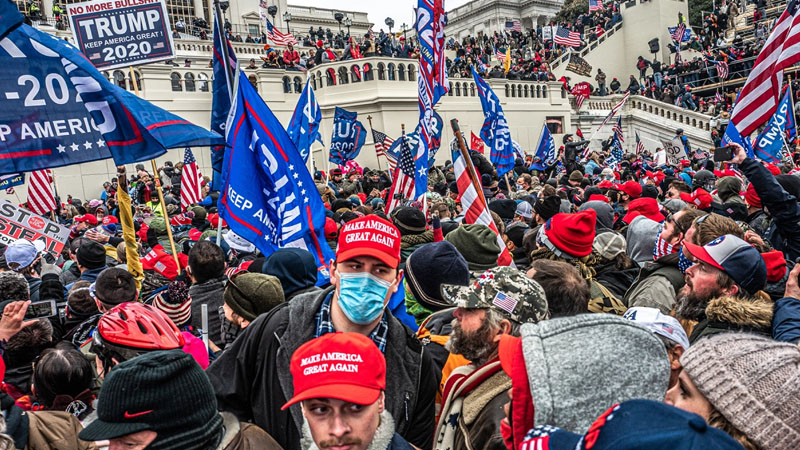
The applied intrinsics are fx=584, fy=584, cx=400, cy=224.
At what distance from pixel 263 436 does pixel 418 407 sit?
0.70m

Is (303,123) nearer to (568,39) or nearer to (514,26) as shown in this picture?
(568,39)

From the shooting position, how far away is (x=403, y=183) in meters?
9.13

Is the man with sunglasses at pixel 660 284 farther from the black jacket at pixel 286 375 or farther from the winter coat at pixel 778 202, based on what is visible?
the black jacket at pixel 286 375

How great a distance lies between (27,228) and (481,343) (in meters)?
6.04

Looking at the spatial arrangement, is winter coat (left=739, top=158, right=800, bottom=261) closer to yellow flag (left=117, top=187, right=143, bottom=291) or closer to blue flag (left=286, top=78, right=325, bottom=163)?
yellow flag (left=117, top=187, right=143, bottom=291)

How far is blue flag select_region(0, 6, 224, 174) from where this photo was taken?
3.33 metres

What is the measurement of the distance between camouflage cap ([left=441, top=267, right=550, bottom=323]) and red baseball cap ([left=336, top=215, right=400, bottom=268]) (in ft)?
1.25

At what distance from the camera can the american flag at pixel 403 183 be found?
29.1ft

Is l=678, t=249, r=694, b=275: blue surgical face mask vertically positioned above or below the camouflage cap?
below

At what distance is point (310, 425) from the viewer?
1.93 m

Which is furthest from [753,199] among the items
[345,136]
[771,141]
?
[345,136]

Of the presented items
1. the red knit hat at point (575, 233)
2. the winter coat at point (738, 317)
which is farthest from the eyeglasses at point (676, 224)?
the winter coat at point (738, 317)

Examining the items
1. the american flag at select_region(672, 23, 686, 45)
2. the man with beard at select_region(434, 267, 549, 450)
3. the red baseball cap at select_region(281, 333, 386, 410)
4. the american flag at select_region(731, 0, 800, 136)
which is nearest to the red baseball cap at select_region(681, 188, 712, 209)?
the american flag at select_region(731, 0, 800, 136)

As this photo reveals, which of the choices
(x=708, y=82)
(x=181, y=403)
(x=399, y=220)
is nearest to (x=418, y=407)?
(x=181, y=403)
